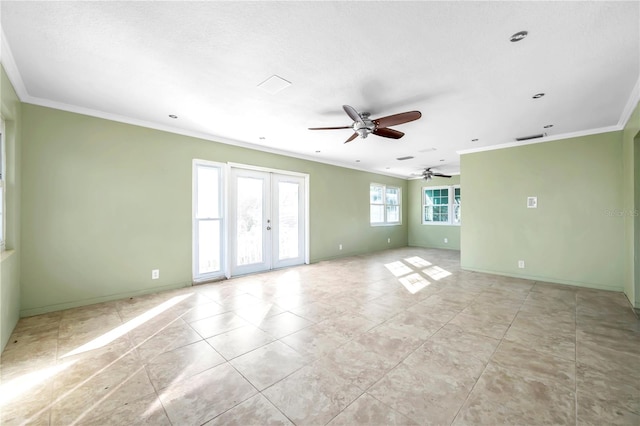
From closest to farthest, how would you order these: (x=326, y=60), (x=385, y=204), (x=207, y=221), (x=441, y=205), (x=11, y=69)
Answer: (x=326, y=60) < (x=11, y=69) < (x=207, y=221) < (x=385, y=204) < (x=441, y=205)

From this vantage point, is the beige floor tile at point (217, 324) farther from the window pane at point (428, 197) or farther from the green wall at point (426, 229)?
the window pane at point (428, 197)

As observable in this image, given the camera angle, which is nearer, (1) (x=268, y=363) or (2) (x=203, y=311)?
(1) (x=268, y=363)

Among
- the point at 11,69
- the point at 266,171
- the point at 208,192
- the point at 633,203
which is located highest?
the point at 11,69

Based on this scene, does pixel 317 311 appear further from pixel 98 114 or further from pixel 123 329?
pixel 98 114

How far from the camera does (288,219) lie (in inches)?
241

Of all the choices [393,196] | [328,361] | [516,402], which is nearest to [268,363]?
[328,361]

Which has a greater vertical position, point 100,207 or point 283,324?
point 100,207

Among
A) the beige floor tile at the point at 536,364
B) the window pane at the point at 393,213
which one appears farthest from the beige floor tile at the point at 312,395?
the window pane at the point at 393,213

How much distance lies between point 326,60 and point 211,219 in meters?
3.48

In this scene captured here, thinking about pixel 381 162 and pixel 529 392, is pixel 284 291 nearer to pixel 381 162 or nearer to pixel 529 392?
pixel 529 392

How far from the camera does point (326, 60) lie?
2.38 meters

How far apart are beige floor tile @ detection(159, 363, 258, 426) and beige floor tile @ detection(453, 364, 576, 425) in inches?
56.0

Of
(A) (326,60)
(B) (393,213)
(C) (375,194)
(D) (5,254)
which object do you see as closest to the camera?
(A) (326,60)

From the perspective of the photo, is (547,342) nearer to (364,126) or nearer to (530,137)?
Answer: (364,126)
